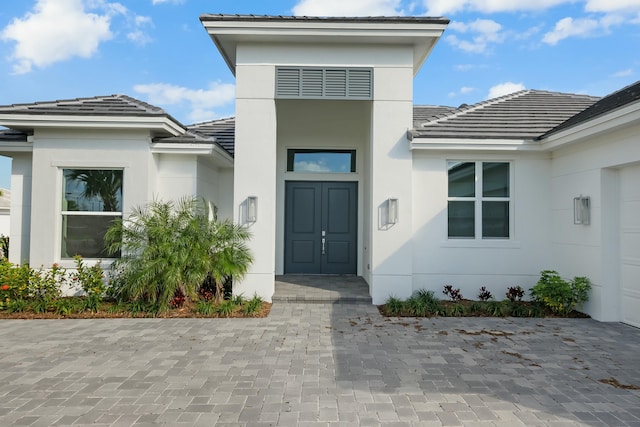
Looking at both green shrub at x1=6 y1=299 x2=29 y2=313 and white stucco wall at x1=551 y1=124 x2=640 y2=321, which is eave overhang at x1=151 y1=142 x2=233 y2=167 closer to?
green shrub at x1=6 y1=299 x2=29 y2=313

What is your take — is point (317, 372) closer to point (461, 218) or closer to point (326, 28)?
point (461, 218)

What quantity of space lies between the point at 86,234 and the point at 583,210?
9.25 m

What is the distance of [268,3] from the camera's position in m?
8.16

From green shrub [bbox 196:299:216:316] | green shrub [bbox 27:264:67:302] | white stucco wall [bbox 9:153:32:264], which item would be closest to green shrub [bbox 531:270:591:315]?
green shrub [bbox 196:299:216:316]

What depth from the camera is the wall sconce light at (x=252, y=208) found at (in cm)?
749

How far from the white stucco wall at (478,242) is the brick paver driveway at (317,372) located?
1.51 m

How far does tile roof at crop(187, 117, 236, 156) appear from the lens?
1009cm

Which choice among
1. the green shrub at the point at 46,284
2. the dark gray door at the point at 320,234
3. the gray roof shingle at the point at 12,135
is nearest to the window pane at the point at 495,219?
the dark gray door at the point at 320,234

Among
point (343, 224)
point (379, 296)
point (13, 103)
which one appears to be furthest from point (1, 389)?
point (343, 224)

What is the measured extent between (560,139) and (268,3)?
6331 millimetres

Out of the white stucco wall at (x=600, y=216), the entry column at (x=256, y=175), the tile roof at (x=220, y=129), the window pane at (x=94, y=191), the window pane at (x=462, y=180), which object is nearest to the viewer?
the white stucco wall at (x=600, y=216)

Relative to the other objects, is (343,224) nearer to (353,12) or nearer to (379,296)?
(379,296)

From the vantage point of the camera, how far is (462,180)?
798cm

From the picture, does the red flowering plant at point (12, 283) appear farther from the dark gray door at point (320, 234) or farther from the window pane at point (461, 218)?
the window pane at point (461, 218)
